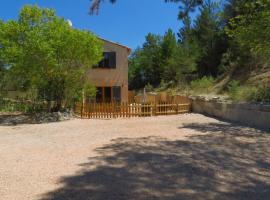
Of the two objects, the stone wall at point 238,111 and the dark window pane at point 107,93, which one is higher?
the dark window pane at point 107,93

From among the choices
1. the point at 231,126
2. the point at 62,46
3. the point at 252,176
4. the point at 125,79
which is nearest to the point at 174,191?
the point at 252,176

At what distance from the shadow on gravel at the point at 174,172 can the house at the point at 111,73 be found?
14126 millimetres

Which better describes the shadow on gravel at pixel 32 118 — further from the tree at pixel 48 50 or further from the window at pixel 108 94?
the window at pixel 108 94

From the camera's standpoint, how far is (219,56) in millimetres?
31266

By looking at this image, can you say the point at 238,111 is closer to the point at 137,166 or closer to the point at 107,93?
the point at 137,166

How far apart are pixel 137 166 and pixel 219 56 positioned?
1057 inches

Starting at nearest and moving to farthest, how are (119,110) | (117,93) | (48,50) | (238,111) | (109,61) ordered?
(238,111) → (48,50) → (119,110) → (109,61) → (117,93)

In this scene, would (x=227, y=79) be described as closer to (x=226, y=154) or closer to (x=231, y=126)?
(x=231, y=126)

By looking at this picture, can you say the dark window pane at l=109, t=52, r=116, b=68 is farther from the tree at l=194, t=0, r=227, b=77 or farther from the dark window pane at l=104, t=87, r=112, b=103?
the tree at l=194, t=0, r=227, b=77

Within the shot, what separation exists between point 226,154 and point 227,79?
19594 millimetres

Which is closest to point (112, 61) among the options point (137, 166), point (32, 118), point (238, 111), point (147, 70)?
point (32, 118)

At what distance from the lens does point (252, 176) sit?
5754 mm

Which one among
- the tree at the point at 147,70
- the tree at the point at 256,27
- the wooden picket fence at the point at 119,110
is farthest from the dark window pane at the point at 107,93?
the tree at the point at 147,70

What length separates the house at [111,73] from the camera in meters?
22.9
